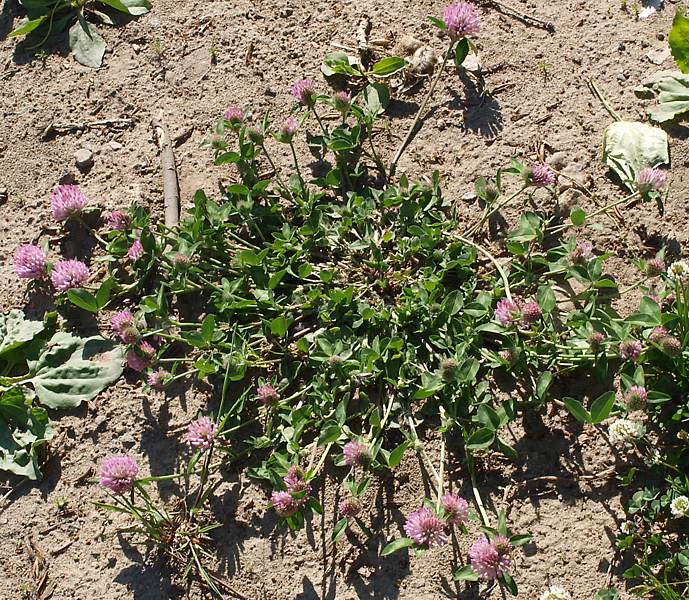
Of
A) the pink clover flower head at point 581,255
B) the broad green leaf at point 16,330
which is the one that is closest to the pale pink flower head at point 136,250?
the broad green leaf at point 16,330

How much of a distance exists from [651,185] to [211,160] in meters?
1.90

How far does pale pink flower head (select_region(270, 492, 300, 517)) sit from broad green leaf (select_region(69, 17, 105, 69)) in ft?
8.13

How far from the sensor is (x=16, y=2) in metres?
4.11

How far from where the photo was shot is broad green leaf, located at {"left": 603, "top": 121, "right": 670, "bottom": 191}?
311cm

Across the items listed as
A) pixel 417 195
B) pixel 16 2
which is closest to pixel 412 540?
pixel 417 195

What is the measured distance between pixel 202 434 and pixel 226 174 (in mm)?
1270

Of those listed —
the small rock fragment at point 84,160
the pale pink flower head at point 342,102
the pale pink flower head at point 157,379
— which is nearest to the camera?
the pale pink flower head at point 157,379

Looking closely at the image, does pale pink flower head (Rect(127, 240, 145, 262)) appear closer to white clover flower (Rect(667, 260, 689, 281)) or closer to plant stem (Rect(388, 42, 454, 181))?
plant stem (Rect(388, 42, 454, 181))

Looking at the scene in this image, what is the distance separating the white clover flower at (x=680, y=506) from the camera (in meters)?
2.42

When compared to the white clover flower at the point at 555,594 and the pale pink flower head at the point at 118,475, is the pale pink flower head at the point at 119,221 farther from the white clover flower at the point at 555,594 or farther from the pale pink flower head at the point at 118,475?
the white clover flower at the point at 555,594

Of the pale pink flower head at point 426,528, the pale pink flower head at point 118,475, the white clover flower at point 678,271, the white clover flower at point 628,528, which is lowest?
the white clover flower at point 628,528

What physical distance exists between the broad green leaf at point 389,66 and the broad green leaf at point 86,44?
146cm

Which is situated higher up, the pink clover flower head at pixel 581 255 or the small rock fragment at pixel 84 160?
the small rock fragment at pixel 84 160

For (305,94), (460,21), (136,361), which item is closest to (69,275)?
(136,361)
